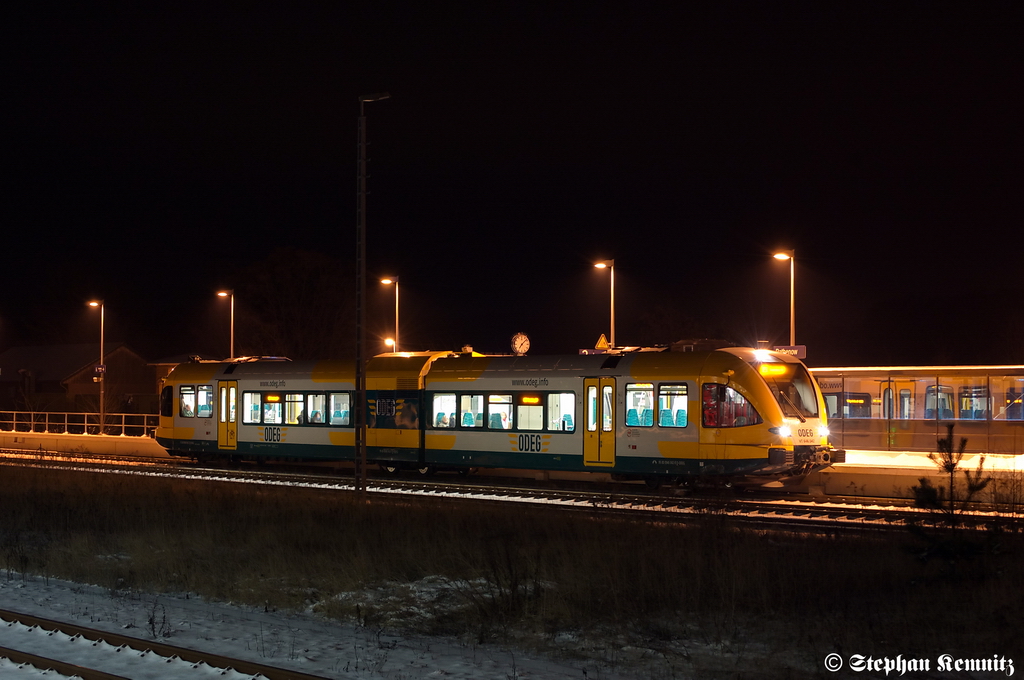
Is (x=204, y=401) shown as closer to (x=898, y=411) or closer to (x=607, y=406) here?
(x=607, y=406)

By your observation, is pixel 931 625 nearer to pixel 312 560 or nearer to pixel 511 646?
pixel 511 646

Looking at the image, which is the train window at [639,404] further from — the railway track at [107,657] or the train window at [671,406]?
the railway track at [107,657]

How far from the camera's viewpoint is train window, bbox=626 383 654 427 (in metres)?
22.6

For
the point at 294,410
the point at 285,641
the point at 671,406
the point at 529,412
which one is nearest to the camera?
the point at 285,641

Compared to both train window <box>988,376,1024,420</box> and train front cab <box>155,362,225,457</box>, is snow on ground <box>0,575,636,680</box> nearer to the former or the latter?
train front cab <box>155,362,225,457</box>

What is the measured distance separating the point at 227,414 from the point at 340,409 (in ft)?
16.9

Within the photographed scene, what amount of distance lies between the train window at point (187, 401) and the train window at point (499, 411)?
12.2 meters

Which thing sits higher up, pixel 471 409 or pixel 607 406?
pixel 607 406

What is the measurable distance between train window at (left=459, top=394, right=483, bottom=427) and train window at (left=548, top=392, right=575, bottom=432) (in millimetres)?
2207

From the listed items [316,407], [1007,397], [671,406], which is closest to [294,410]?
[316,407]

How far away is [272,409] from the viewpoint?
3062cm

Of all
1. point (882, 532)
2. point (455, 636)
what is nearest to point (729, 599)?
point (455, 636)

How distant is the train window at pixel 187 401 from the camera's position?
33.2 m

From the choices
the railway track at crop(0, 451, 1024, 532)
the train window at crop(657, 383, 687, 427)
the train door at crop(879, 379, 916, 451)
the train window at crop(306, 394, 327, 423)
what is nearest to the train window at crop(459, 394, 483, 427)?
the railway track at crop(0, 451, 1024, 532)
